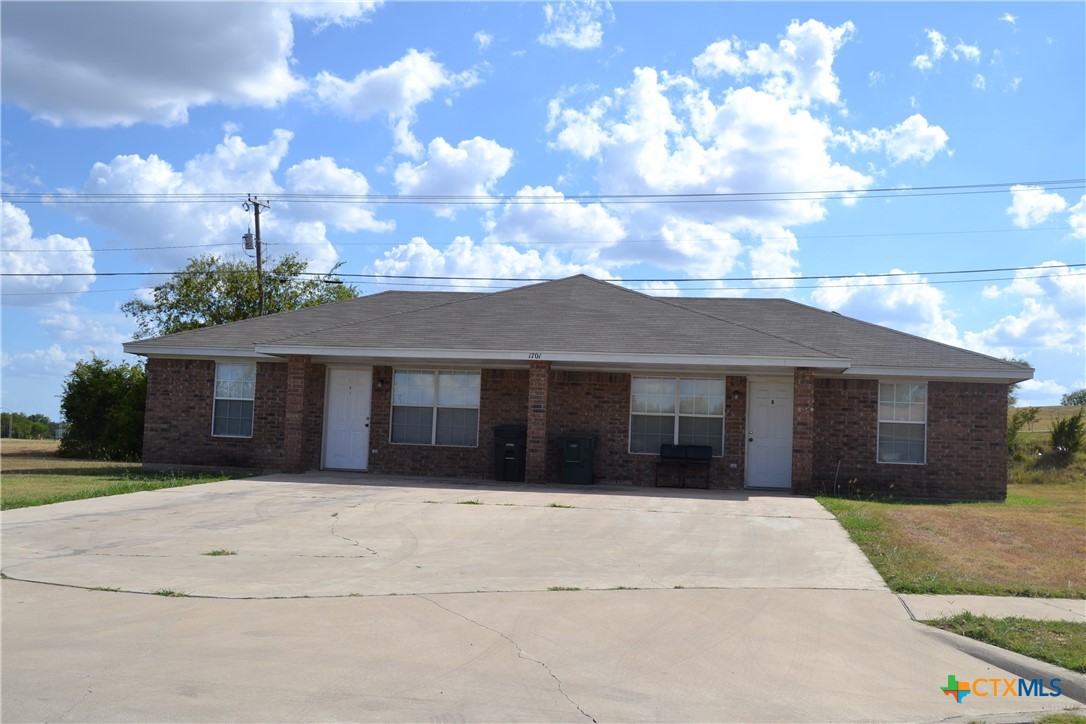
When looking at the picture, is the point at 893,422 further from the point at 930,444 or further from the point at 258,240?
the point at 258,240

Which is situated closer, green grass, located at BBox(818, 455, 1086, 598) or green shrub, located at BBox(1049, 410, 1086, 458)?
green grass, located at BBox(818, 455, 1086, 598)

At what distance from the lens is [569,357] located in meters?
17.6

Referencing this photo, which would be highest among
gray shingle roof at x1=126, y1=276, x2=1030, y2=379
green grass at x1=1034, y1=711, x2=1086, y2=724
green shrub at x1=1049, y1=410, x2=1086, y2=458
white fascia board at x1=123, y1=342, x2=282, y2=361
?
gray shingle roof at x1=126, y1=276, x2=1030, y2=379

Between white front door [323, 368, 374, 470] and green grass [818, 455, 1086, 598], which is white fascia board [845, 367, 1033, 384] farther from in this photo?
white front door [323, 368, 374, 470]

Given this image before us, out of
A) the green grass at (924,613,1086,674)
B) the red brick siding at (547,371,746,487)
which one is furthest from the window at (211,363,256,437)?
the green grass at (924,613,1086,674)

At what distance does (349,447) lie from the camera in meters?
20.3

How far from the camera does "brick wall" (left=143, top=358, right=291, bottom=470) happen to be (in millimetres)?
20578

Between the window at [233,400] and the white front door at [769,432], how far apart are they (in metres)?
11.1

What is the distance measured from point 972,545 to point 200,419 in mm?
16184

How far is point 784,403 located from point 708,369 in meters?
1.95

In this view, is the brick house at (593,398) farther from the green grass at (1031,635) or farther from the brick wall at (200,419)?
the green grass at (1031,635)

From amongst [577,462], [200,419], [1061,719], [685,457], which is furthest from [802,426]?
[200,419]

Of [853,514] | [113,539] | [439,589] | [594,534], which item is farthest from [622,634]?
[853,514]

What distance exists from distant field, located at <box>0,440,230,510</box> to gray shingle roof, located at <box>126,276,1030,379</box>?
2.95 m
